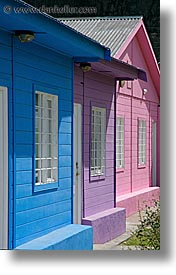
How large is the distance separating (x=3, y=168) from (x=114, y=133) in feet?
8.43

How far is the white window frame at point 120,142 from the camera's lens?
8.73 m

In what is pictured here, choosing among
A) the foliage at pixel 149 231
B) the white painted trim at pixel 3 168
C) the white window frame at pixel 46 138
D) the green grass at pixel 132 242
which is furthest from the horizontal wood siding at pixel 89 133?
the white painted trim at pixel 3 168

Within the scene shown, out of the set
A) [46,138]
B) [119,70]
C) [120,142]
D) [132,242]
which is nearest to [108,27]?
[119,70]

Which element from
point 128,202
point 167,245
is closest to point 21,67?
point 167,245

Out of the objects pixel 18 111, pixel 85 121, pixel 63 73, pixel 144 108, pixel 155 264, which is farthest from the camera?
pixel 144 108

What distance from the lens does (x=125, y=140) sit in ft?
28.9

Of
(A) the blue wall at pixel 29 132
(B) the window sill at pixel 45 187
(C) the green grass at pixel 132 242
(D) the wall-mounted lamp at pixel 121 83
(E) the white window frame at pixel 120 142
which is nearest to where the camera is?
(A) the blue wall at pixel 29 132

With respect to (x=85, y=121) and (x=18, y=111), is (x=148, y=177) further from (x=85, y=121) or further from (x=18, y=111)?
(x=18, y=111)

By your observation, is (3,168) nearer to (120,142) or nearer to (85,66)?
(85,66)

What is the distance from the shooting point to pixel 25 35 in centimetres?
635

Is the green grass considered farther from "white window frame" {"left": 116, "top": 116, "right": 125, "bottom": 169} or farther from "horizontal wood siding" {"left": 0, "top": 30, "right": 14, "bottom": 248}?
"white window frame" {"left": 116, "top": 116, "right": 125, "bottom": 169}

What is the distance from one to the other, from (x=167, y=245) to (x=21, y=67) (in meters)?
2.03

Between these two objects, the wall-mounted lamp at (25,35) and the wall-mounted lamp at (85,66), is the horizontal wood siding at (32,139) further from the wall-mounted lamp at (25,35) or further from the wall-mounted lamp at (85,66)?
the wall-mounted lamp at (85,66)

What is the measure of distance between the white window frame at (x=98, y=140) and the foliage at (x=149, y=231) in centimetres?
162
